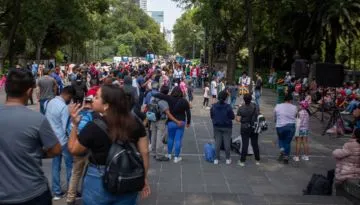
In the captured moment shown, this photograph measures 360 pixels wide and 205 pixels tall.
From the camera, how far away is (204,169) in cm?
1002

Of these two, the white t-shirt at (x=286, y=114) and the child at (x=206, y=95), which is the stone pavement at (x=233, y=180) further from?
the child at (x=206, y=95)

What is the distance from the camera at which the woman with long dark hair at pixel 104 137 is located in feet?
12.1

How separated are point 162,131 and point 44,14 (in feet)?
94.3

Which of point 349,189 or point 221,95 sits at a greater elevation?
point 221,95

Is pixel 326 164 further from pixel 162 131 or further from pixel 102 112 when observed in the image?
pixel 102 112

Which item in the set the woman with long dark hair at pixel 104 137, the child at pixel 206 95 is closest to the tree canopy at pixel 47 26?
the child at pixel 206 95

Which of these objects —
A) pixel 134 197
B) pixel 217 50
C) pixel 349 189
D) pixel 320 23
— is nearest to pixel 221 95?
pixel 349 189

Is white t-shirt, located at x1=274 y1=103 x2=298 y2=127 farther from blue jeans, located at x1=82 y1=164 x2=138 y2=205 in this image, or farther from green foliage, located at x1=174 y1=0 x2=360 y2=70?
green foliage, located at x1=174 y1=0 x2=360 y2=70

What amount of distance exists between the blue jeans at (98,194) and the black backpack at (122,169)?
0.06m

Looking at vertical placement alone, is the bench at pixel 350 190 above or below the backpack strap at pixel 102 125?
below

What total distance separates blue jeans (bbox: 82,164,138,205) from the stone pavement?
3.24 meters

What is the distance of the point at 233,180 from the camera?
9227 mm

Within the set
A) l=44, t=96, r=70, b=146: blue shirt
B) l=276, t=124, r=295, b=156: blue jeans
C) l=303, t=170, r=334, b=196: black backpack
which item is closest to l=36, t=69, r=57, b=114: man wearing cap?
l=276, t=124, r=295, b=156: blue jeans

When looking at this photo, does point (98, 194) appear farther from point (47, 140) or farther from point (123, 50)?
point (123, 50)
